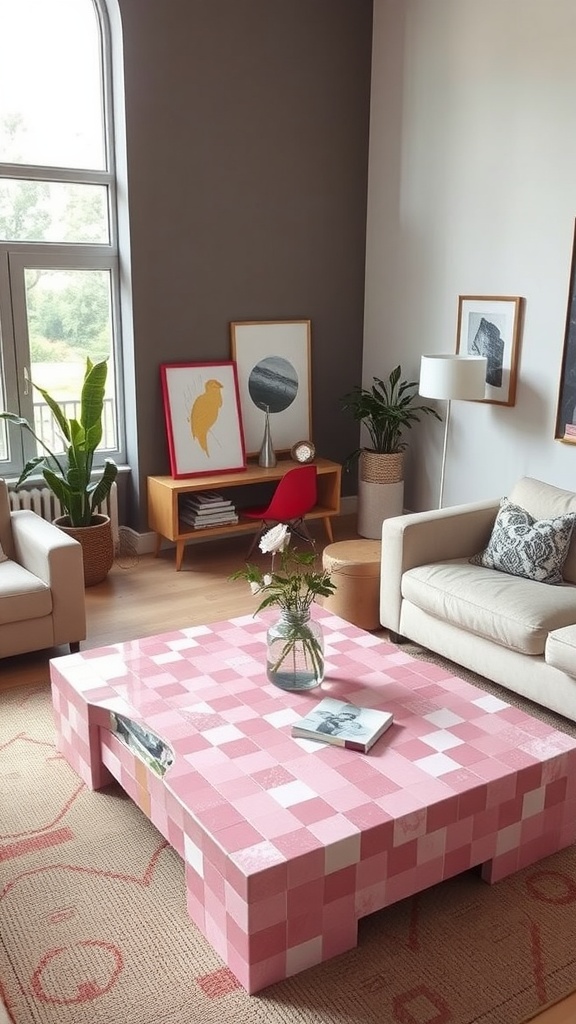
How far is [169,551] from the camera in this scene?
19.2 feet

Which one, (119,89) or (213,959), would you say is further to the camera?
(119,89)

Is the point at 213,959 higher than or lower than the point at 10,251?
lower

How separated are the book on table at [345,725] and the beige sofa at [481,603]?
0.97 m

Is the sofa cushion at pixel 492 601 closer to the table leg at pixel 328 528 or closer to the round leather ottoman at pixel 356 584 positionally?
the round leather ottoman at pixel 356 584

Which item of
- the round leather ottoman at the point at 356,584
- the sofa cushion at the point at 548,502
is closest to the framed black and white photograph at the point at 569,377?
the sofa cushion at the point at 548,502

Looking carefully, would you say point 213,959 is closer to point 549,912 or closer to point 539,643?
point 549,912

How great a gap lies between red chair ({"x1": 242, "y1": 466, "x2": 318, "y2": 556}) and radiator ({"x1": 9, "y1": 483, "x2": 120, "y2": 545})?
2.66ft

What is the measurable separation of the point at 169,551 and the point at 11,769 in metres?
2.66

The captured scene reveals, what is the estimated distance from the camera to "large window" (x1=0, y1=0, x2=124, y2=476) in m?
5.13

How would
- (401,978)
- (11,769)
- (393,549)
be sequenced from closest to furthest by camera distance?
(401,978), (11,769), (393,549)

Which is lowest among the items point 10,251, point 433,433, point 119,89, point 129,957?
point 129,957

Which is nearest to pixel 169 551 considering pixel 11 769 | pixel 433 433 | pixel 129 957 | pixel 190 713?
pixel 433 433

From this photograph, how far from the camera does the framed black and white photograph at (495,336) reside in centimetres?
514

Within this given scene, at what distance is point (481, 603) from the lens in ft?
12.3
